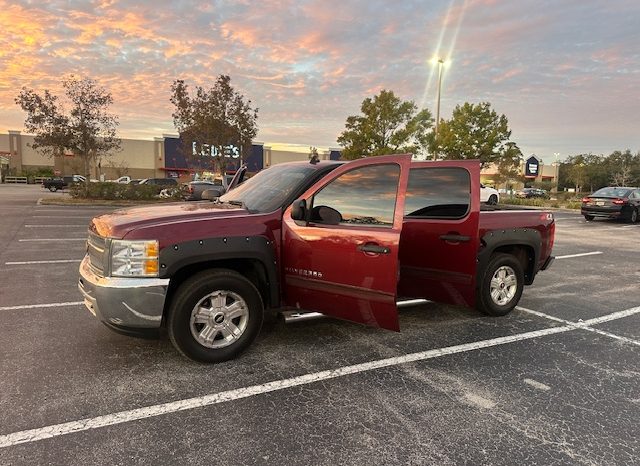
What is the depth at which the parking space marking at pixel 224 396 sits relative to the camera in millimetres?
2867

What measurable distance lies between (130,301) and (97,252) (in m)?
0.66

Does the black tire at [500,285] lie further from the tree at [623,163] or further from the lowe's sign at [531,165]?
the tree at [623,163]

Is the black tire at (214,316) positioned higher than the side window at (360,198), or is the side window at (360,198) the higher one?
the side window at (360,198)

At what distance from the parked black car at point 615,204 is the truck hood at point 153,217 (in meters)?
19.2

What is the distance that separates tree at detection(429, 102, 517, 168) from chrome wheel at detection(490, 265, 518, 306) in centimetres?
2781

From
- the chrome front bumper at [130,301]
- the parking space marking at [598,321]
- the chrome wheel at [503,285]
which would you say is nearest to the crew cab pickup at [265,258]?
the chrome front bumper at [130,301]

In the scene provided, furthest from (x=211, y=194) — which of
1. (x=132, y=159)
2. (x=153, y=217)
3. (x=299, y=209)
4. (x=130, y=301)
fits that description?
(x=132, y=159)

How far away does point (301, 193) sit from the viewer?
4.38m

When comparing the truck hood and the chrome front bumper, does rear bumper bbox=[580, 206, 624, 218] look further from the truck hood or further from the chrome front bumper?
the chrome front bumper

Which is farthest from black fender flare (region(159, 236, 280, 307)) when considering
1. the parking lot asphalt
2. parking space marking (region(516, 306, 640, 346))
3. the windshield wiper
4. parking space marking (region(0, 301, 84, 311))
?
parking space marking (region(516, 306, 640, 346))

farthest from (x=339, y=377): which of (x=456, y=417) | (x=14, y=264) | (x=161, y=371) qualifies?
(x=14, y=264)

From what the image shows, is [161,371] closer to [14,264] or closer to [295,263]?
[295,263]

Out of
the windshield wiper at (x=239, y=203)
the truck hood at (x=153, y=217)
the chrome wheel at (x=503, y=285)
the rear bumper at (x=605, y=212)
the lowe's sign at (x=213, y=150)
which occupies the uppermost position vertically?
the lowe's sign at (x=213, y=150)

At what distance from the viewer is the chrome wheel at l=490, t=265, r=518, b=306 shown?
5445 millimetres
